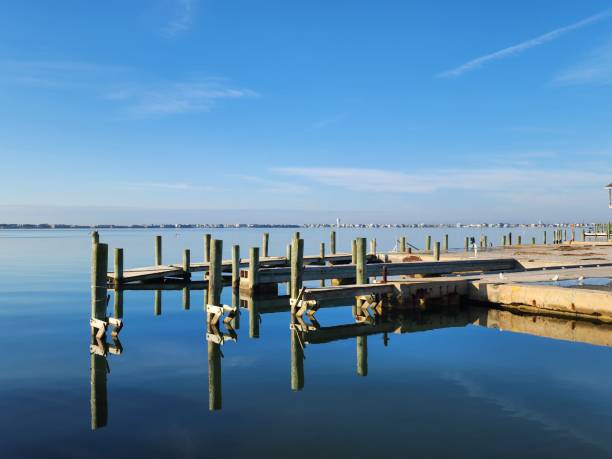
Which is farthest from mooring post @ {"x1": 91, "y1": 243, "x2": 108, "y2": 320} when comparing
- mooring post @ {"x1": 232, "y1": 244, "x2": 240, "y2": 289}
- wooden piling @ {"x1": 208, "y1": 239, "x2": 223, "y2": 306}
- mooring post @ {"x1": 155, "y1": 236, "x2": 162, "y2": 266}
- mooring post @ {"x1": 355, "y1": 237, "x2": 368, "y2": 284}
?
mooring post @ {"x1": 155, "y1": 236, "x2": 162, "y2": 266}

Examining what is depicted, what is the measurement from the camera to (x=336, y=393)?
1235 centimetres

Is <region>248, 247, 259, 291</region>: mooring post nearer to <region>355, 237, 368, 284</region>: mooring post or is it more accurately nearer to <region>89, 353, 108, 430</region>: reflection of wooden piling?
<region>355, 237, 368, 284</region>: mooring post

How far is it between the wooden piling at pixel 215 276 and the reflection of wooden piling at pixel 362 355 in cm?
527

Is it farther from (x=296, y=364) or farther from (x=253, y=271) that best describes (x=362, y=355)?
(x=253, y=271)

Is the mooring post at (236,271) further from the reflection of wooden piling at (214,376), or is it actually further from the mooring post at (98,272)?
the mooring post at (98,272)

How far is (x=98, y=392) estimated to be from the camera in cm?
1270

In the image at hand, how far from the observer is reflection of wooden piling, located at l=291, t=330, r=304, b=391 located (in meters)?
13.2

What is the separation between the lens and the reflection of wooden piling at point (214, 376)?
463 inches

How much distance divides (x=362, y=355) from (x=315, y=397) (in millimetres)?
4270

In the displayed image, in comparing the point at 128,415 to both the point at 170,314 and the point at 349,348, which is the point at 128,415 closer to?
the point at 349,348

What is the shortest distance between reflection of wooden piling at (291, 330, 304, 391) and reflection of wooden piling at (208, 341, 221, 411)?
184 centimetres

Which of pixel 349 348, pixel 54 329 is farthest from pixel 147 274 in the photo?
pixel 349 348

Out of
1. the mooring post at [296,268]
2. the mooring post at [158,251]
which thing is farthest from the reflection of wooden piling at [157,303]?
the mooring post at [296,268]

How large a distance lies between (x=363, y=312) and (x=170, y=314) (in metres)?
8.60
